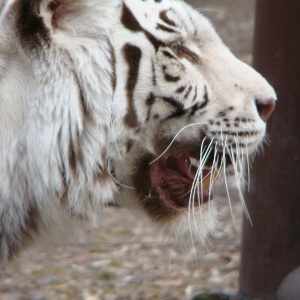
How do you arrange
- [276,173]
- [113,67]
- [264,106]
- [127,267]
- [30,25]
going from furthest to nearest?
[127,267] < [276,173] < [264,106] < [113,67] < [30,25]

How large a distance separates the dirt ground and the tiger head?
3.28 ft

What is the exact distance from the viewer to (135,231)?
13.6 ft

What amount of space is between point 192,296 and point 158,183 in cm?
124

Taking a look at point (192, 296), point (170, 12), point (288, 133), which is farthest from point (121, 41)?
point (192, 296)

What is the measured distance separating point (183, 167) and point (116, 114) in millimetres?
323

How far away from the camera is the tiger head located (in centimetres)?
216

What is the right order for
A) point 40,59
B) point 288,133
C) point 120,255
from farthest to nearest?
1. point 120,255
2. point 288,133
3. point 40,59

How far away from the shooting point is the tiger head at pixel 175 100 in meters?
2.16

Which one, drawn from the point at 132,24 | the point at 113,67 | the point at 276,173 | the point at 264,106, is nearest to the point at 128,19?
the point at 132,24

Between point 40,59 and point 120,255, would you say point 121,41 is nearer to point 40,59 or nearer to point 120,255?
point 40,59

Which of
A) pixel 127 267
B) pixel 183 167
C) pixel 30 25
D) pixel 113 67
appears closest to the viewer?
pixel 30 25

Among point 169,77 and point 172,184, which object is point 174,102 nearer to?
point 169,77

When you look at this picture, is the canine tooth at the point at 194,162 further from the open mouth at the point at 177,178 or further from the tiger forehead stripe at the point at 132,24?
the tiger forehead stripe at the point at 132,24

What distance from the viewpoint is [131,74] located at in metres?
2.16
